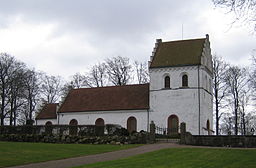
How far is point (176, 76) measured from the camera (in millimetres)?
42062

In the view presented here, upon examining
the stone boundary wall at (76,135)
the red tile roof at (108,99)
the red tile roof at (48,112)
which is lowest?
the stone boundary wall at (76,135)

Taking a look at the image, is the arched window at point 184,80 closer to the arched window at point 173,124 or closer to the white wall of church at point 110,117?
the arched window at point 173,124

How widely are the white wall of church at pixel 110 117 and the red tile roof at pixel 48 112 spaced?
2.27m

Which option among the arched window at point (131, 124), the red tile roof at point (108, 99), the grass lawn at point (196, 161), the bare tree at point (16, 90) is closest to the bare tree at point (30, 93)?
the bare tree at point (16, 90)

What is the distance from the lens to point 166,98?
42.2 m

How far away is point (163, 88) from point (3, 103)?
23216mm

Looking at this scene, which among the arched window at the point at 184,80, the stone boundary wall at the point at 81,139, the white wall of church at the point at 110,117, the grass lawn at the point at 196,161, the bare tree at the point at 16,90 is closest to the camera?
the grass lawn at the point at 196,161

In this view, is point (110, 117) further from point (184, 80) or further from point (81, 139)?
point (81, 139)

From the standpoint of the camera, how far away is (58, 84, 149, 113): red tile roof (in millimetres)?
44172

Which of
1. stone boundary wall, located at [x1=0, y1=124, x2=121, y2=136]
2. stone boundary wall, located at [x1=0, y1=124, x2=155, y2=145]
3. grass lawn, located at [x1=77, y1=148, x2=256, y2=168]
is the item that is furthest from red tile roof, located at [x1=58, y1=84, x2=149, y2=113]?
grass lawn, located at [x1=77, y1=148, x2=256, y2=168]

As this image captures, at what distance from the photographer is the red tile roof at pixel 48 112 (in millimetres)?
49706

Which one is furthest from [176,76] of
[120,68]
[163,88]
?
[120,68]

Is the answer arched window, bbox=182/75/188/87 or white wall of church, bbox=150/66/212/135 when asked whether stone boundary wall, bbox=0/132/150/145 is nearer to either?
white wall of church, bbox=150/66/212/135

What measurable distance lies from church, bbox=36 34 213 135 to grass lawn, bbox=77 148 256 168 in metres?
18.5
